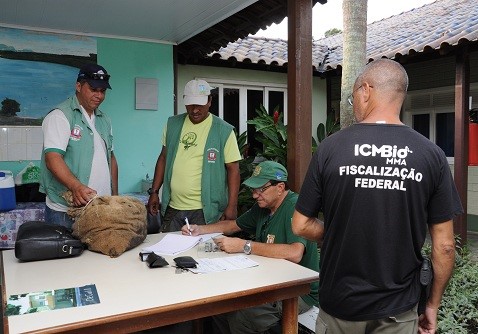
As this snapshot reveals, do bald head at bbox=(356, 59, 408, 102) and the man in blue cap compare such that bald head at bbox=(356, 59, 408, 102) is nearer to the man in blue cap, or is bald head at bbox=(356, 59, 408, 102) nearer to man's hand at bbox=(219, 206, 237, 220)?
the man in blue cap

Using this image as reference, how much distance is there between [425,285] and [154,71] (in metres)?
4.52

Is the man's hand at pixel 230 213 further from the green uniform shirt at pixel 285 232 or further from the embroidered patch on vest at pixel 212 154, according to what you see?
the green uniform shirt at pixel 285 232

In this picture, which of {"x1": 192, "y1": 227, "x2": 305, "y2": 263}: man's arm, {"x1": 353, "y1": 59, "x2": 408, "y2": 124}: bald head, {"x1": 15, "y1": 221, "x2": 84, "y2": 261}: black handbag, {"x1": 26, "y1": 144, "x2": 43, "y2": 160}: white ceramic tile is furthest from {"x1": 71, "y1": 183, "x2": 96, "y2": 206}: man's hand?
{"x1": 26, "y1": 144, "x2": 43, "y2": 160}: white ceramic tile

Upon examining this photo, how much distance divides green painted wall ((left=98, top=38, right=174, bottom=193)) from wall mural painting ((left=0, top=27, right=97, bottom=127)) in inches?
13.8

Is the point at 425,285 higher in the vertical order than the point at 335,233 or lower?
lower

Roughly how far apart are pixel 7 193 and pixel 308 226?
3624mm

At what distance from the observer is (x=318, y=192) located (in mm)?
1674

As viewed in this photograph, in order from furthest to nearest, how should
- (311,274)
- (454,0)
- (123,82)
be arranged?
1. (454,0)
2. (123,82)
3. (311,274)

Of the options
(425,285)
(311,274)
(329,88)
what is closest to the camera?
(425,285)

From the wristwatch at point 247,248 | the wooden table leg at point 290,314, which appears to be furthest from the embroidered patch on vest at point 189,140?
the wooden table leg at point 290,314

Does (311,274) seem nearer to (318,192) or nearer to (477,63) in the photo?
(318,192)

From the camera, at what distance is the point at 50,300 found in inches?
66.5

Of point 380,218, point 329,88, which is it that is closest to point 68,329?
point 380,218

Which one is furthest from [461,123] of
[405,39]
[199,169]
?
[199,169]
